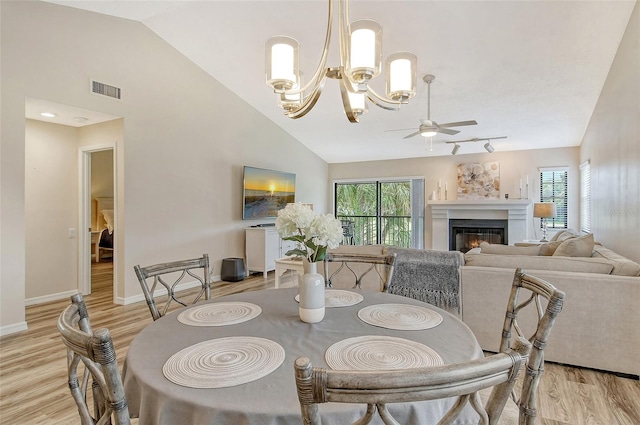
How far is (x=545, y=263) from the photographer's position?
2.62 meters

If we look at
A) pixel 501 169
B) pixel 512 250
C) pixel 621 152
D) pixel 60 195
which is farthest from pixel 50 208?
pixel 501 169

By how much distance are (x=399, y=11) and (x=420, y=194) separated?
5.00 metres

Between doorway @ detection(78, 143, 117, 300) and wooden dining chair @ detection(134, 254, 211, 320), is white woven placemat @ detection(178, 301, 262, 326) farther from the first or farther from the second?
doorway @ detection(78, 143, 117, 300)

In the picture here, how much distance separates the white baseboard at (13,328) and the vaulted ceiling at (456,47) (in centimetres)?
331

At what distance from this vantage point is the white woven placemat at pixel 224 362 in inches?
36.1

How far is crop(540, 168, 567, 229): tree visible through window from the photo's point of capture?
262 inches

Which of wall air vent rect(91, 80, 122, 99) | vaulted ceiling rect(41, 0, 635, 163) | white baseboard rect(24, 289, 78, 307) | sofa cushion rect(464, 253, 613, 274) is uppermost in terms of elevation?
vaulted ceiling rect(41, 0, 635, 163)

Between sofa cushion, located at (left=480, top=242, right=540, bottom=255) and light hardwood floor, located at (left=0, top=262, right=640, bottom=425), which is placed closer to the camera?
light hardwood floor, located at (left=0, top=262, right=640, bottom=425)

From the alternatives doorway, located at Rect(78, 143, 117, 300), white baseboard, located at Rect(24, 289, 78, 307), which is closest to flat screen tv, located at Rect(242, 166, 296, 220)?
doorway, located at Rect(78, 143, 117, 300)

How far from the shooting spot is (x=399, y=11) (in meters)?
3.52

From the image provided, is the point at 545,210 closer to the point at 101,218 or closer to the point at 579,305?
the point at 579,305

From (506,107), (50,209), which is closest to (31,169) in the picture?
(50,209)

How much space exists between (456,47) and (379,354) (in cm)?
399

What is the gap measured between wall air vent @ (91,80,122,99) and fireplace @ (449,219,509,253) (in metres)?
6.51
